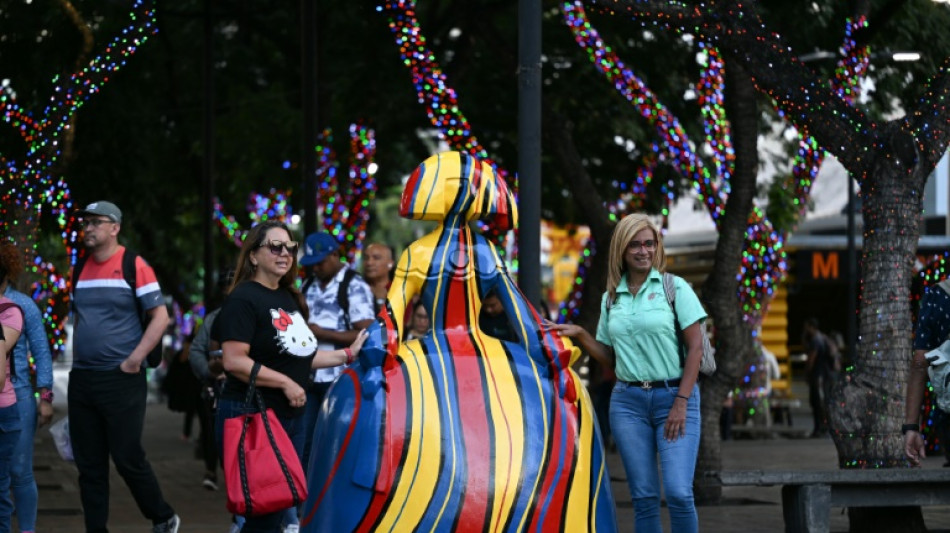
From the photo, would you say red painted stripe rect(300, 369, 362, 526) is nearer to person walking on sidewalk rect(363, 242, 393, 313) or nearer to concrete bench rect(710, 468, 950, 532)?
concrete bench rect(710, 468, 950, 532)

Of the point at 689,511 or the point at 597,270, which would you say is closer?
the point at 689,511

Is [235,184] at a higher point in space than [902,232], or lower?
higher

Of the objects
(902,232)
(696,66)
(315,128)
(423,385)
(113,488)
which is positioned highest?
(696,66)

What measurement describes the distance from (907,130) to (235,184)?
18280 millimetres

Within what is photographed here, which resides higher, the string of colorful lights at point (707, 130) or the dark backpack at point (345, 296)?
the string of colorful lights at point (707, 130)

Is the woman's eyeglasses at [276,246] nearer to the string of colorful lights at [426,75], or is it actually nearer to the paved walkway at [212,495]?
the paved walkway at [212,495]

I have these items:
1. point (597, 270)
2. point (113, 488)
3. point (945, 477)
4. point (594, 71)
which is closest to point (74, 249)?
point (113, 488)

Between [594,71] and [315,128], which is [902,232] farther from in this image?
[594,71]

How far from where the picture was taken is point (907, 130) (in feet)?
31.6

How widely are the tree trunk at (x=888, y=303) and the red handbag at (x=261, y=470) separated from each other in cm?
385

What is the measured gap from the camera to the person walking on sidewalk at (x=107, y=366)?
8.62 m

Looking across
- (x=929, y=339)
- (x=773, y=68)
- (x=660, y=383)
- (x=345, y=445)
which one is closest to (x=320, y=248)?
(x=773, y=68)

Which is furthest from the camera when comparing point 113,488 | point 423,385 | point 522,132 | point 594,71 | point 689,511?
point 594,71

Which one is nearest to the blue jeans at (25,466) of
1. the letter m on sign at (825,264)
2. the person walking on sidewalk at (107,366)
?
the person walking on sidewalk at (107,366)
